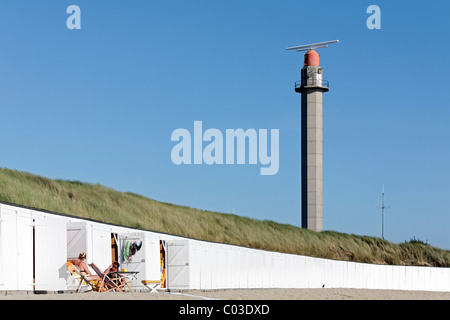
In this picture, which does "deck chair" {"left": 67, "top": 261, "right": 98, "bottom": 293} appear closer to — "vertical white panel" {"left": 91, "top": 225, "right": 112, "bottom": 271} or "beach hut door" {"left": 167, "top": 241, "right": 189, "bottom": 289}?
"vertical white panel" {"left": 91, "top": 225, "right": 112, "bottom": 271}

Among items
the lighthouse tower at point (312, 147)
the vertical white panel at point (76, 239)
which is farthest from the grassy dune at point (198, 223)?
the vertical white panel at point (76, 239)

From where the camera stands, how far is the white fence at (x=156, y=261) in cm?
1800

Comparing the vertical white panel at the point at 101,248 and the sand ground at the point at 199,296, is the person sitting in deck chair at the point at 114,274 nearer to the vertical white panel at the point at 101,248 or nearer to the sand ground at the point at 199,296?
A: the vertical white panel at the point at 101,248

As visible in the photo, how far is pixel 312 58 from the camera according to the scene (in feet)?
196

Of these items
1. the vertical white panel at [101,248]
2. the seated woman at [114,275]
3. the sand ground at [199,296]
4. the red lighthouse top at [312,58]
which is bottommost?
the sand ground at [199,296]

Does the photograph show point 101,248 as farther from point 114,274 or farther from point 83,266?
point 83,266

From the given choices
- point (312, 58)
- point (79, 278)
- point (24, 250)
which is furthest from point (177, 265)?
point (312, 58)

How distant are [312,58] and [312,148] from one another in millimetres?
7453

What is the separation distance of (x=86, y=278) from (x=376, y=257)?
4357cm

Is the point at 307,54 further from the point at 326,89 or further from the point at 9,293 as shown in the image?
the point at 9,293

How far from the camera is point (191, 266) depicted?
89.8ft

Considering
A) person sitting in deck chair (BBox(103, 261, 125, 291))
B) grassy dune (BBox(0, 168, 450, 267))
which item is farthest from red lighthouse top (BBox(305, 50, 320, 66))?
person sitting in deck chair (BBox(103, 261, 125, 291))

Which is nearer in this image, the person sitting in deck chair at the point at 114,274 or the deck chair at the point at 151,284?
the person sitting in deck chair at the point at 114,274

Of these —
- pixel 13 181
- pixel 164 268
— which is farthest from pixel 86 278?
pixel 13 181
